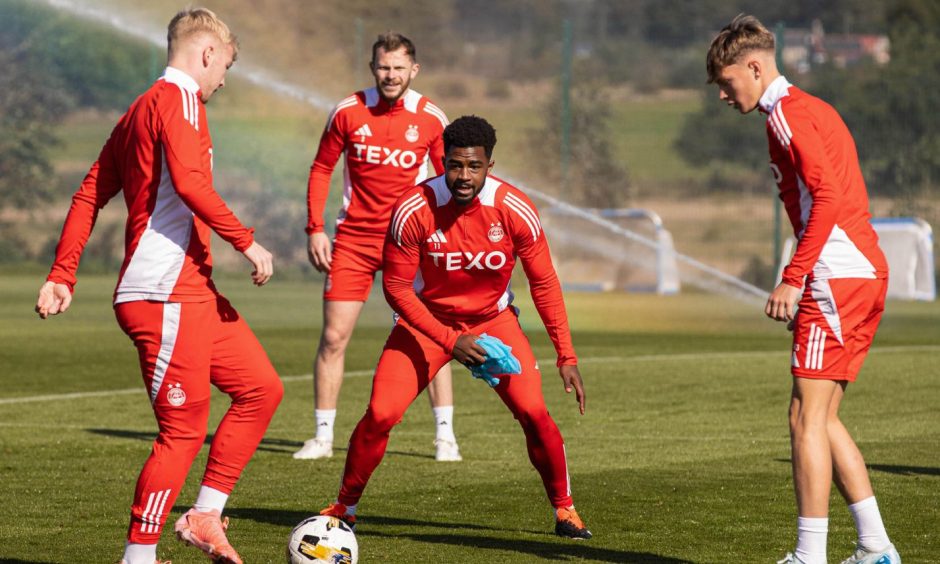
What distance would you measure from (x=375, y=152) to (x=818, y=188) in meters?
4.39

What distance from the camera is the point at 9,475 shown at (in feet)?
31.4

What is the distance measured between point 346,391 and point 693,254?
717 inches

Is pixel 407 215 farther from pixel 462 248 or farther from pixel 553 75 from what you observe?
pixel 553 75

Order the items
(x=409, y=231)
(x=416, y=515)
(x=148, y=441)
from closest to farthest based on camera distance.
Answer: (x=409, y=231), (x=416, y=515), (x=148, y=441)

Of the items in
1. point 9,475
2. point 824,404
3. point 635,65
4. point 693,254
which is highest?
point 635,65

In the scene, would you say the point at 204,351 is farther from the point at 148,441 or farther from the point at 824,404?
the point at 148,441

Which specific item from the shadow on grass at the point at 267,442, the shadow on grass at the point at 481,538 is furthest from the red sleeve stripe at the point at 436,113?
the shadow on grass at the point at 481,538

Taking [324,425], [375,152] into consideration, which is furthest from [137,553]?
[375,152]

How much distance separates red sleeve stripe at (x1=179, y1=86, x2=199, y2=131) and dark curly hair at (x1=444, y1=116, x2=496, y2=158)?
1187mm

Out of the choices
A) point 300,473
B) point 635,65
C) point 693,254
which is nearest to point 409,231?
point 300,473

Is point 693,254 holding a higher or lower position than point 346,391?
higher

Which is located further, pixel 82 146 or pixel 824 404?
pixel 82 146

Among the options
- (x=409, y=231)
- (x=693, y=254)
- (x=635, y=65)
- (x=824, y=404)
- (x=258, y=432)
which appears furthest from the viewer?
(x=635, y=65)

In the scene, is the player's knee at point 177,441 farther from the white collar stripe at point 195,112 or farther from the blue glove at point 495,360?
the blue glove at point 495,360
